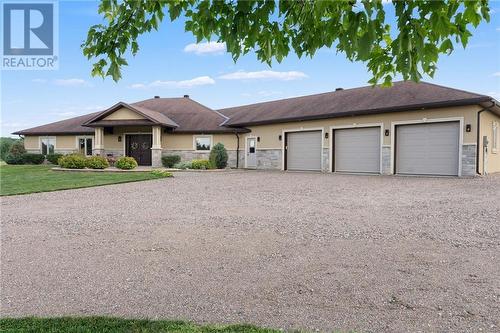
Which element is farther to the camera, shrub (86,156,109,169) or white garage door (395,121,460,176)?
shrub (86,156,109,169)

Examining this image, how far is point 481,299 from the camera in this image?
347 centimetres

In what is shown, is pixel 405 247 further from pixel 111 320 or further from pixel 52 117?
pixel 52 117

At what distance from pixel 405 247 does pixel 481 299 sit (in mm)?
1759

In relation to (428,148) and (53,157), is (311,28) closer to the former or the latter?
(428,148)

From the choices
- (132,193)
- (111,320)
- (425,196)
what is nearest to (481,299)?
(111,320)

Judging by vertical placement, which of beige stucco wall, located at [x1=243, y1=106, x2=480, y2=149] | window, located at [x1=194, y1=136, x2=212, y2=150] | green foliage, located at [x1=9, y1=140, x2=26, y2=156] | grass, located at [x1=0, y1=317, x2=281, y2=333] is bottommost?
grass, located at [x1=0, y1=317, x2=281, y2=333]

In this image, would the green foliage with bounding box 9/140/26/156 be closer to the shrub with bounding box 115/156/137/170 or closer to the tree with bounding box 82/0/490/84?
the shrub with bounding box 115/156/137/170

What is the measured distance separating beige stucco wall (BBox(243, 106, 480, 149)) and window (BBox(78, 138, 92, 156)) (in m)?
12.7

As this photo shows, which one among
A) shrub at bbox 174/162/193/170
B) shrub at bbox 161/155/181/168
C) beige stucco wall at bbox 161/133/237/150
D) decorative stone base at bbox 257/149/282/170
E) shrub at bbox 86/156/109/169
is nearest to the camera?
shrub at bbox 86/156/109/169

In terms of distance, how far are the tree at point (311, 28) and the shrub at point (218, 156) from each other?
19.1 metres

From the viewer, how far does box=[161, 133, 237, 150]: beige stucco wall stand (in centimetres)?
2495

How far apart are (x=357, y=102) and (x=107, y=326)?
18.9 metres

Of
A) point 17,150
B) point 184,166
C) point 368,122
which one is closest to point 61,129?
point 17,150

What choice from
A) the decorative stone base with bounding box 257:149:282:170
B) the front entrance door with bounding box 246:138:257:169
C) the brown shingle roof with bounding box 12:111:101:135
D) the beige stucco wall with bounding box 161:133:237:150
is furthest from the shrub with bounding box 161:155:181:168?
the brown shingle roof with bounding box 12:111:101:135
